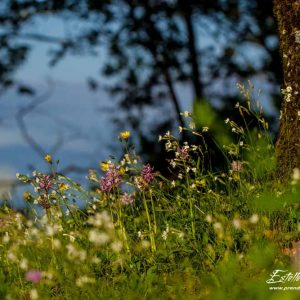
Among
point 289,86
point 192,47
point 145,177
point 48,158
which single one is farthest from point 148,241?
point 192,47

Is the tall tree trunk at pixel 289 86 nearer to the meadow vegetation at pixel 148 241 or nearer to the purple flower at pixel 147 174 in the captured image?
the meadow vegetation at pixel 148 241

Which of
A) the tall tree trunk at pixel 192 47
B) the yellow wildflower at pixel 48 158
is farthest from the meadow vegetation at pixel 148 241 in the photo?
the tall tree trunk at pixel 192 47

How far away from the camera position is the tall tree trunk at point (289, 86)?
6.33 meters

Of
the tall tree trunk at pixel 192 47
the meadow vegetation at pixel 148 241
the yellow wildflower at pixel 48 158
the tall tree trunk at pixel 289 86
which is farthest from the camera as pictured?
the tall tree trunk at pixel 192 47

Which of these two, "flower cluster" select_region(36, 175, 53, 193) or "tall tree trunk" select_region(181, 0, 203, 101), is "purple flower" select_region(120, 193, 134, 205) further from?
"tall tree trunk" select_region(181, 0, 203, 101)

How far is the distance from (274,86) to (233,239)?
8.83m

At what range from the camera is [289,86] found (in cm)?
640

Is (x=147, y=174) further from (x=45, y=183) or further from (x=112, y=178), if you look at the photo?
(x=45, y=183)

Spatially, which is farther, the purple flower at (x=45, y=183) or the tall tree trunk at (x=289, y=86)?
the tall tree trunk at (x=289, y=86)

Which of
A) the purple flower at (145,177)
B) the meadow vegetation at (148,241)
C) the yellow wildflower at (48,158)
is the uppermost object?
the yellow wildflower at (48,158)

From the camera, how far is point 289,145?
638cm

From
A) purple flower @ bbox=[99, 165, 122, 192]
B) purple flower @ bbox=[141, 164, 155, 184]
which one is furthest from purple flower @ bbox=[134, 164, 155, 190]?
purple flower @ bbox=[99, 165, 122, 192]

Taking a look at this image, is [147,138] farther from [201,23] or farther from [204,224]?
[204,224]

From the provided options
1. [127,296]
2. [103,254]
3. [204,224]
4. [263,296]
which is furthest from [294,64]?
[263,296]
